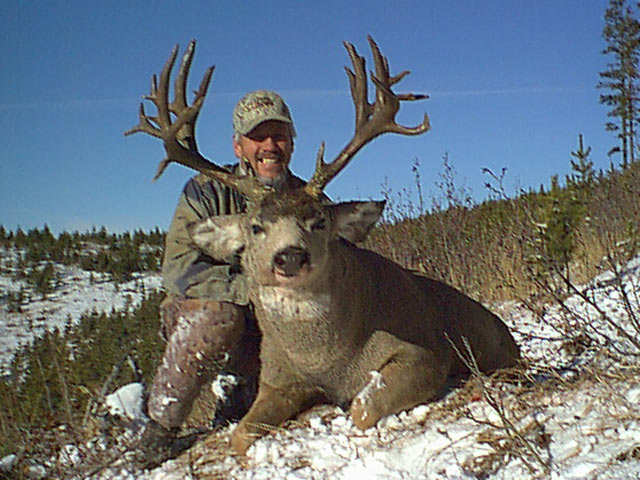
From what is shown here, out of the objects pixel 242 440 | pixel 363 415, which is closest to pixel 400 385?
pixel 363 415

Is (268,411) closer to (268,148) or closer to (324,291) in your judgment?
(324,291)

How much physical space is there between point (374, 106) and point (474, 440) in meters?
1.97

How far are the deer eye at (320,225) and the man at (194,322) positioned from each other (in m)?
0.61

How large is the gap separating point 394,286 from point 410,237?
18.0 ft

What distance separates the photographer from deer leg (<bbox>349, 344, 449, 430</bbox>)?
3457mm

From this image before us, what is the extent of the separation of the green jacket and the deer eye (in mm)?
682

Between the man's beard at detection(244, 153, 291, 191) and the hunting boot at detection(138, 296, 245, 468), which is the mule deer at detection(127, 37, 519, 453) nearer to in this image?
the hunting boot at detection(138, 296, 245, 468)

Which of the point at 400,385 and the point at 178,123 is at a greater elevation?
the point at 178,123

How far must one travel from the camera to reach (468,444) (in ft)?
9.57

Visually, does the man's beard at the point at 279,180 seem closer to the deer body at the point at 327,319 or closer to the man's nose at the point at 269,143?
the man's nose at the point at 269,143

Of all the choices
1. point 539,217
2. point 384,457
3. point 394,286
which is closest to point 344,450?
point 384,457

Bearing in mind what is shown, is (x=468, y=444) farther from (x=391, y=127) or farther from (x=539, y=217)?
(x=539, y=217)

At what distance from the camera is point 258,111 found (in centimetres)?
449

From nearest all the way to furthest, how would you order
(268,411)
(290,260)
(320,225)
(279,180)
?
(290,260) < (320,225) < (268,411) < (279,180)
